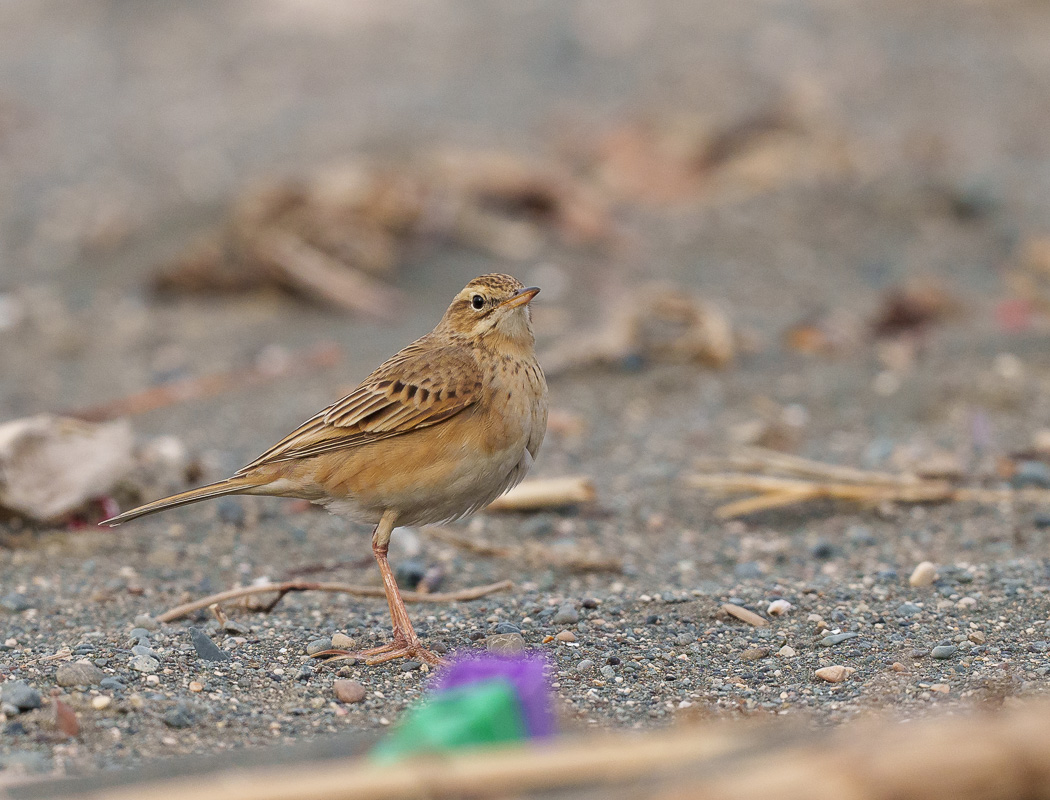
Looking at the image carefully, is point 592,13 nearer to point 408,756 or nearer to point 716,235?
point 716,235

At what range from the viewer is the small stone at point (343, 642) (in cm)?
508

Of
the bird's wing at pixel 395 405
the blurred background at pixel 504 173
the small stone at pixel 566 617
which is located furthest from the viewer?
the blurred background at pixel 504 173

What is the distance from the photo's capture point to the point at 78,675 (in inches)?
173

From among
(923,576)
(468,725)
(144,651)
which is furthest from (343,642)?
(923,576)

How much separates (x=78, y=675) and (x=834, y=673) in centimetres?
265

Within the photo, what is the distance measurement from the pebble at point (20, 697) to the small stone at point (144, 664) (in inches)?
16.4

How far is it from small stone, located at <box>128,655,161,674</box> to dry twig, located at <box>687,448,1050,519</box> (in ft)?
11.3

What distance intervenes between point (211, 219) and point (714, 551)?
7.68 meters

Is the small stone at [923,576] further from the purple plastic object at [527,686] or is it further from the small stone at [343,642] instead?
the purple plastic object at [527,686]

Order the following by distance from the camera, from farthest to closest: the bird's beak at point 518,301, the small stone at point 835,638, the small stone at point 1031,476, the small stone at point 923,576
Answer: the small stone at point 1031,476
the small stone at point 923,576
the bird's beak at point 518,301
the small stone at point 835,638

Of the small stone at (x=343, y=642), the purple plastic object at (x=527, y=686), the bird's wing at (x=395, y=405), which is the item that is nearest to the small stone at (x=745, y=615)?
the bird's wing at (x=395, y=405)

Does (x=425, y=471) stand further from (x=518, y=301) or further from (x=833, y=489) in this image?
(x=833, y=489)

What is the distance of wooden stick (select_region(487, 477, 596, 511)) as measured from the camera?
7168 mm

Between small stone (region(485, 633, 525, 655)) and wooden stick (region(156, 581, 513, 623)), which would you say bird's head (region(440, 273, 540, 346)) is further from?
small stone (region(485, 633, 525, 655))
